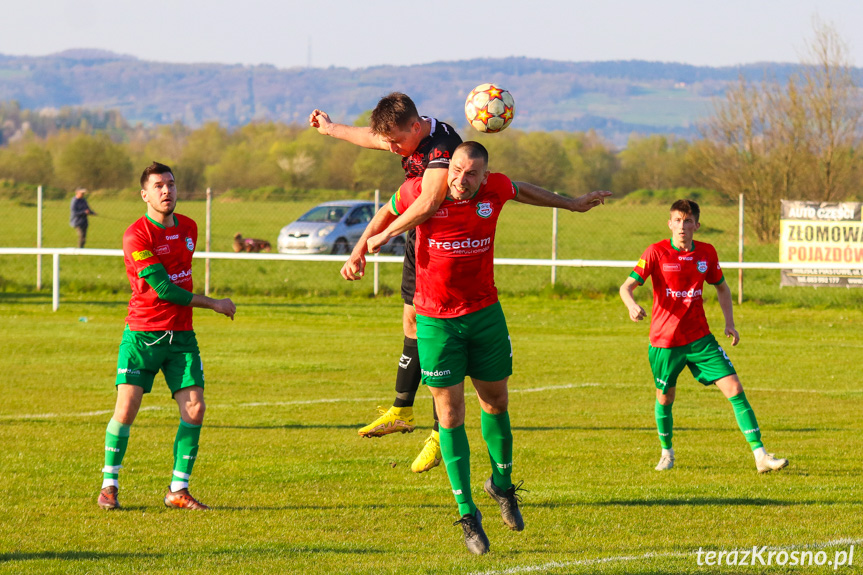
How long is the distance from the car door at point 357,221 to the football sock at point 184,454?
814 inches

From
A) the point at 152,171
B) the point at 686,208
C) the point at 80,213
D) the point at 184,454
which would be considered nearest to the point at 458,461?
the point at 184,454

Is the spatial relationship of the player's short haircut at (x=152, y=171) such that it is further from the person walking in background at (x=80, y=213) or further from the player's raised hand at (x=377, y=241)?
the person walking in background at (x=80, y=213)

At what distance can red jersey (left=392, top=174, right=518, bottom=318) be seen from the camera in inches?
231

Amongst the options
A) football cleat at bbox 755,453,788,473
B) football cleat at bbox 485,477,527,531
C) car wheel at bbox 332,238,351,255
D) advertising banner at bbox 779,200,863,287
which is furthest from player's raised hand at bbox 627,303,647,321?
car wheel at bbox 332,238,351,255

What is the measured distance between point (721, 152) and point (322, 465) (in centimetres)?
2178

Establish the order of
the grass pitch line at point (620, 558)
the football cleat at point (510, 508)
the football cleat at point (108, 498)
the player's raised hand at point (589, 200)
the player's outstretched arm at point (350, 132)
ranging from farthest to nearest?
the player's outstretched arm at point (350, 132), the football cleat at point (108, 498), the player's raised hand at point (589, 200), the football cleat at point (510, 508), the grass pitch line at point (620, 558)

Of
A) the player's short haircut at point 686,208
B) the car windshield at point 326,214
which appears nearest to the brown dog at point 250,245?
the car windshield at point 326,214

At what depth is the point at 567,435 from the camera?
944 centimetres

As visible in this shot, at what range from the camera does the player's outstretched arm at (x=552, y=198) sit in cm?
630

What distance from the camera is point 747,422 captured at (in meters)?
7.95

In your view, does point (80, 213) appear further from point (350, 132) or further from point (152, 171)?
point (152, 171)

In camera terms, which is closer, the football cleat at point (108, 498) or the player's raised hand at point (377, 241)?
the player's raised hand at point (377, 241)

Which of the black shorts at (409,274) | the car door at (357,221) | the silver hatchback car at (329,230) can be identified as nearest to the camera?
the black shorts at (409,274)

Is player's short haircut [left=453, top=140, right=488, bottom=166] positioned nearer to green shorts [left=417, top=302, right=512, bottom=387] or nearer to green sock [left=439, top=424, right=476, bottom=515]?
green shorts [left=417, top=302, right=512, bottom=387]
